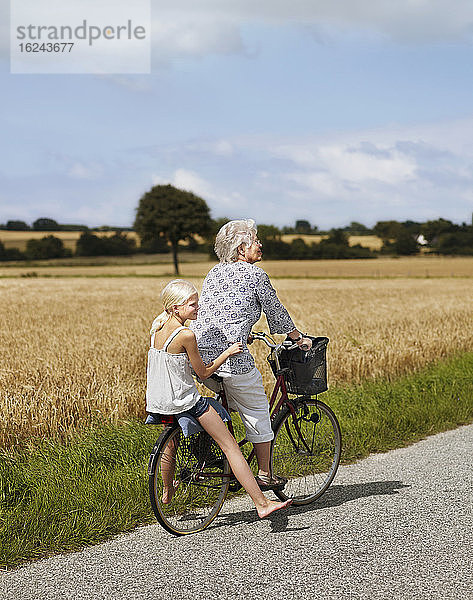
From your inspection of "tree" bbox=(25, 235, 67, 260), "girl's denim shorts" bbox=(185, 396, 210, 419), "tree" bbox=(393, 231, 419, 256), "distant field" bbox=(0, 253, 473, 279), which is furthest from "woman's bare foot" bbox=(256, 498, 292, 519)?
"tree" bbox=(25, 235, 67, 260)

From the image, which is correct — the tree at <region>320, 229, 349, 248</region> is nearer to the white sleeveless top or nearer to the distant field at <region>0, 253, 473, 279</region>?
the distant field at <region>0, 253, 473, 279</region>

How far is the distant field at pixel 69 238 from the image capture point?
317 ft

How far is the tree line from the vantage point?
281 feet

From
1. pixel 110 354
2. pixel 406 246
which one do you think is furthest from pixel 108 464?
pixel 406 246

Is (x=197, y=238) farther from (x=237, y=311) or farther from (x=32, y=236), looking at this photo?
(x=237, y=311)

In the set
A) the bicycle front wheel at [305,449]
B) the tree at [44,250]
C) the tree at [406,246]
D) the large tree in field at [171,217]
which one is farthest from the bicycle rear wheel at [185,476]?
the tree at [44,250]

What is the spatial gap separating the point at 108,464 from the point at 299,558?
261 cm

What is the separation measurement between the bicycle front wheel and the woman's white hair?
1.45 m

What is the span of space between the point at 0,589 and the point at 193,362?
6.36ft

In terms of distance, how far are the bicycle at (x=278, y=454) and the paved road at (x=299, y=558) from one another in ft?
0.59

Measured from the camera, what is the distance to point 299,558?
491 centimetres

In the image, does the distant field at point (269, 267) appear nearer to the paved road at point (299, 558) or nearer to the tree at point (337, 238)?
the tree at point (337, 238)

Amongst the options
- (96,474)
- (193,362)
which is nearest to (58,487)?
(96,474)

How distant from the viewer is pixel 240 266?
5.69 metres
